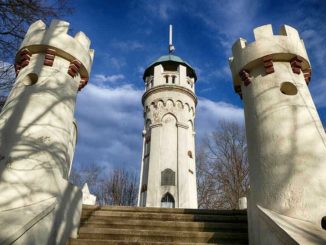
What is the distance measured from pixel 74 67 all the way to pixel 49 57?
1.97ft

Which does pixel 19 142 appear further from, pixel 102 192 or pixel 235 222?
pixel 102 192

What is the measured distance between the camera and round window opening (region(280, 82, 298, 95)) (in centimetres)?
599

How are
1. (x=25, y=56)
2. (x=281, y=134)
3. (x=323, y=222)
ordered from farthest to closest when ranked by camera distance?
(x=25, y=56), (x=281, y=134), (x=323, y=222)

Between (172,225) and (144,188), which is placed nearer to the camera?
(172,225)

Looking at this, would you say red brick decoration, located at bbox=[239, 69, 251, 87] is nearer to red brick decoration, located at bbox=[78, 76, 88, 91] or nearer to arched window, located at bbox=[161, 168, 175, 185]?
red brick decoration, located at bbox=[78, 76, 88, 91]

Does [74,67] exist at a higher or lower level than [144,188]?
higher

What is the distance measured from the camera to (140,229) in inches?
239

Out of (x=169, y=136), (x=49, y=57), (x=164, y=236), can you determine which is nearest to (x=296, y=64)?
(x=164, y=236)

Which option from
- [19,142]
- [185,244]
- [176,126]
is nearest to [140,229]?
[185,244]

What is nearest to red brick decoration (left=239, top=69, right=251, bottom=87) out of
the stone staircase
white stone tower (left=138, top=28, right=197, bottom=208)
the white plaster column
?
the stone staircase

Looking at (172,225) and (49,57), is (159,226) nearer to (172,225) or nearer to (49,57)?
(172,225)

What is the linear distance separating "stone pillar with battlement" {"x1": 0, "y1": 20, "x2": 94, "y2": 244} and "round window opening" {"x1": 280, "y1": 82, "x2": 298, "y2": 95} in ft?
15.8

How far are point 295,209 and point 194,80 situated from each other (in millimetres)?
21005

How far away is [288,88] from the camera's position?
20.2ft
